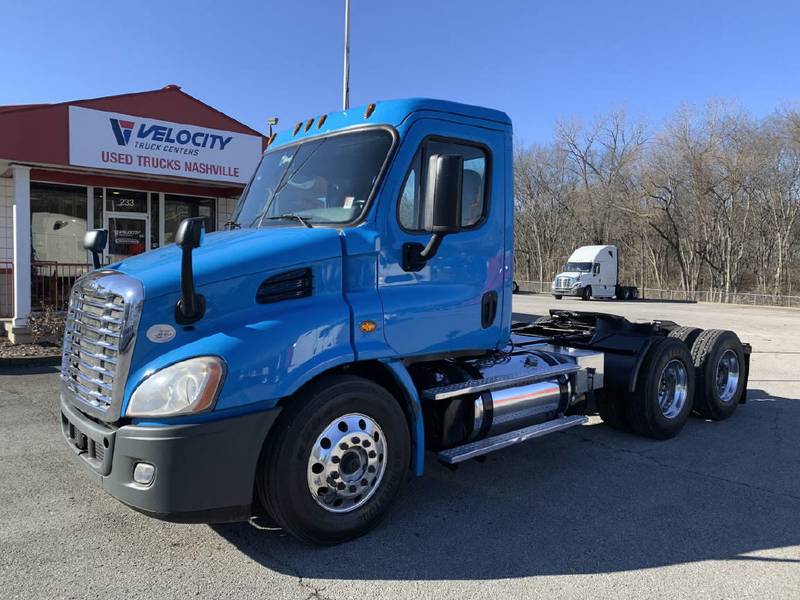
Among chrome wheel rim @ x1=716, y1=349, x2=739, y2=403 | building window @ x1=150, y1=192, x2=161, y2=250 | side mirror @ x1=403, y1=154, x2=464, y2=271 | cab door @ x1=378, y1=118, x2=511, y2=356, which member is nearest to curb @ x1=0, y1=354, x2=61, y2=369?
building window @ x1=150, y1=192, x2=161, y2=250

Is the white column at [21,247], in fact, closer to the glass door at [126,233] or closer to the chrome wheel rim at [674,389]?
the glass door at [126,233]

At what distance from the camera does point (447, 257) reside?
166 inches

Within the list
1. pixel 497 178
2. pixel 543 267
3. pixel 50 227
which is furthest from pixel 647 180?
pixel 497 178

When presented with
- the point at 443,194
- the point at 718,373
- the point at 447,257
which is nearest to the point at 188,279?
the point at 443,194

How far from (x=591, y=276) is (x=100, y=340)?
36.5 meters

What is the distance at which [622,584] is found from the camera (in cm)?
325

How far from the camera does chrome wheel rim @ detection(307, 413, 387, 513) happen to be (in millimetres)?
3500

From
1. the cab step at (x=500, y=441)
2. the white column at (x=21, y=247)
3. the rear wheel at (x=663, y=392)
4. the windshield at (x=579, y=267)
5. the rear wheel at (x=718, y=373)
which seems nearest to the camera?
the cab step at (x=500, y=441)

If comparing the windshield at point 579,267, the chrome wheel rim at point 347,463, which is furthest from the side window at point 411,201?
the windshield at point 579,267

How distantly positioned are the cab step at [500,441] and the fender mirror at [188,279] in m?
1.90

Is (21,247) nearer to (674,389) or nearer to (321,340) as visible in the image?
(321,340)

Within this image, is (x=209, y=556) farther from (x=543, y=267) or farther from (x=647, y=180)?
(x=543, y=267)

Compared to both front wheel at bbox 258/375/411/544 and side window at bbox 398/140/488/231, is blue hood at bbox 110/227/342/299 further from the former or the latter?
front wheel at bbox 258/375/411/544

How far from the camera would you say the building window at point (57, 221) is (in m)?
13.9
